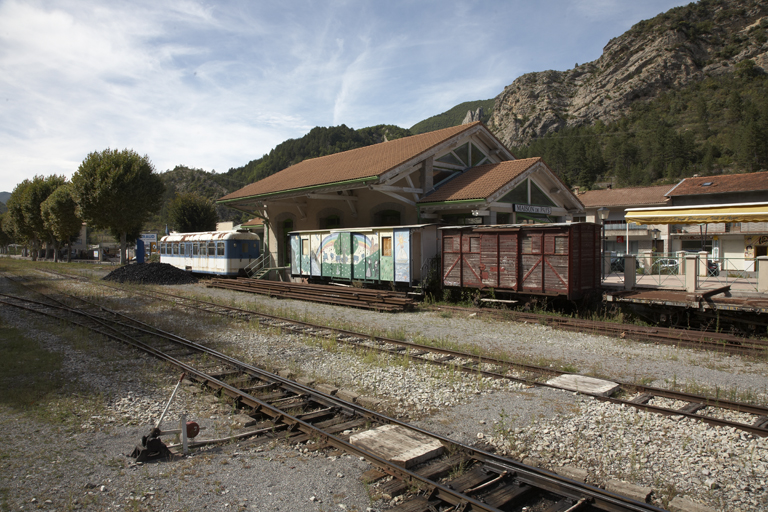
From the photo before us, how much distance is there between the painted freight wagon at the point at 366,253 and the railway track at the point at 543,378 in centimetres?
562

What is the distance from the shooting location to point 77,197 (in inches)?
1452

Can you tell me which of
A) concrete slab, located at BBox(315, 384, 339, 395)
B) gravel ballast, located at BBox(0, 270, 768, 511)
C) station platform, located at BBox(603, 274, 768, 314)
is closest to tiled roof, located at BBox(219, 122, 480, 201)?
station platform, located at BBox(603, 274, 768, 314)

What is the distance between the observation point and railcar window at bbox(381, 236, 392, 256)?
17.2 meters

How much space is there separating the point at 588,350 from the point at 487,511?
267 inches

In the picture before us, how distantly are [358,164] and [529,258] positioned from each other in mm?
12023

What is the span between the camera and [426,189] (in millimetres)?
20141

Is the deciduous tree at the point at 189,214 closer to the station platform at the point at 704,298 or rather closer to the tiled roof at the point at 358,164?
the tiled roof at the point at 358,164

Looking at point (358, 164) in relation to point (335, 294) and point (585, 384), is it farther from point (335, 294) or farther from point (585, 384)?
point (585, 384)

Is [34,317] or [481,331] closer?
[481,331]

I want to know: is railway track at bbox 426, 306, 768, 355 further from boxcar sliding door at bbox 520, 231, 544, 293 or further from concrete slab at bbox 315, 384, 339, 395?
concrete slab at bbox 315, 384, 339, 395

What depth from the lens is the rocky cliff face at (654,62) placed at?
102438mm

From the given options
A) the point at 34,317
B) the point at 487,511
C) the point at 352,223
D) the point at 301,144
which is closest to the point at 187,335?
the point at 34,317

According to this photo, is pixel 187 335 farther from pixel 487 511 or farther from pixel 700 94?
pixel 700 94

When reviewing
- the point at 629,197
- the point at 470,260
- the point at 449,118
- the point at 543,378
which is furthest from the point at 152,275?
the point at 449,118
